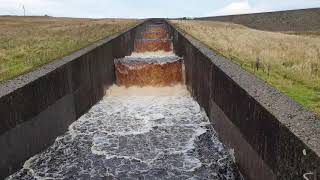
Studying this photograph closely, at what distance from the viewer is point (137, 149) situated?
9742 millimetres

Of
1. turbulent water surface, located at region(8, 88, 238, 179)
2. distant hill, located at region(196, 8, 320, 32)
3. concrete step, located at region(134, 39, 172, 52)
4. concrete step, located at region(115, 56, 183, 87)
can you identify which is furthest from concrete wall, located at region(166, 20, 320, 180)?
distant hill, located at region(196, 8, 320, 32)

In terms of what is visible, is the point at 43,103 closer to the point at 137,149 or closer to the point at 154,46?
the point at 137,149

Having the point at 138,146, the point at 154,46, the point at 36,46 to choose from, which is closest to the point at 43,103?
the point at 138,146

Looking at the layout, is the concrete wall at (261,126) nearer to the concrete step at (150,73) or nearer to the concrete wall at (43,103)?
the concrete wall at (43,103)

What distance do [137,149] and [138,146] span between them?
0.73 ft

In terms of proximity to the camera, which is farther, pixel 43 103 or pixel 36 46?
pixel 36 46

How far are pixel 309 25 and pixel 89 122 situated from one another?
2691 inches

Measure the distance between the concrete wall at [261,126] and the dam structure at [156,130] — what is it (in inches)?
0.5

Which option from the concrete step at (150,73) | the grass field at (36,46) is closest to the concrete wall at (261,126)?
the grass field at (36,46)

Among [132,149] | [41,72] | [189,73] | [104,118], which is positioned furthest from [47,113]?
[189,73]

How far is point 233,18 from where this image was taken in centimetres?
9312

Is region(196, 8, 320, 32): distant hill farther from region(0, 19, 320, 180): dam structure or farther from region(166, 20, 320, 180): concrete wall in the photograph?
region(166, 20, 320, 180): concrete wall

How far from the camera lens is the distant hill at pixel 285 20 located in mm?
75500

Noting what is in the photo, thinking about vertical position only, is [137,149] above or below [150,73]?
below
